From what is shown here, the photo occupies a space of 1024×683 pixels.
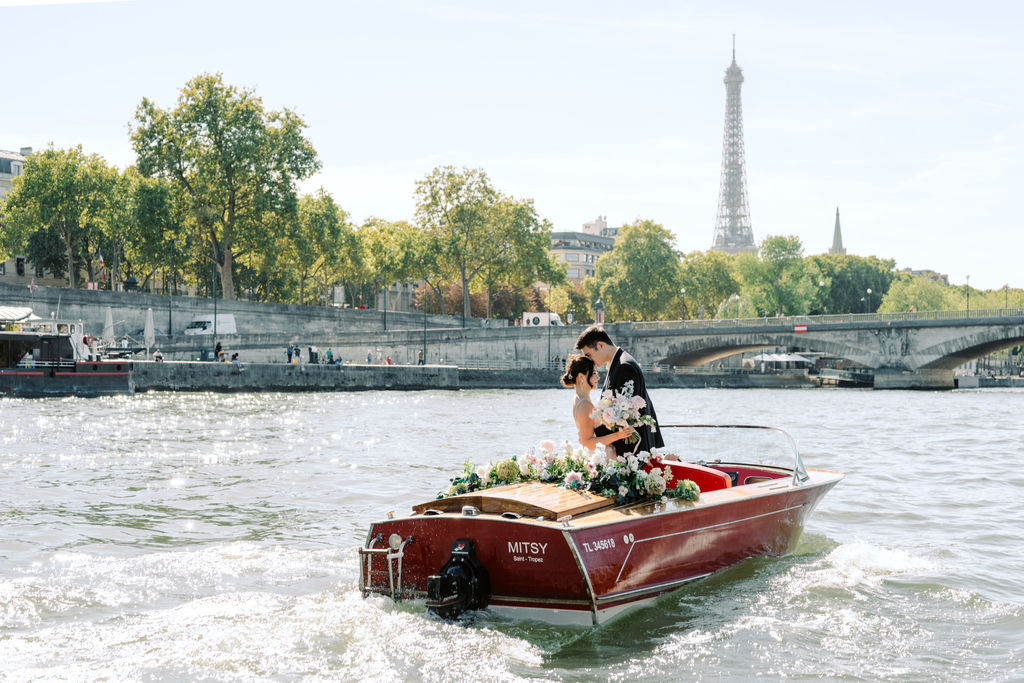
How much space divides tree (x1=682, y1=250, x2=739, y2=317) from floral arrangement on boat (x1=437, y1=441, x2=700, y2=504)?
73876 millimetres

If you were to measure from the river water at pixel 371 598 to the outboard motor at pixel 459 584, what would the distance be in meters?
0.20

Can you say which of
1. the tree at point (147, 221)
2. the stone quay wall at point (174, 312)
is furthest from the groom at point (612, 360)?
the tree at point (147, 221)

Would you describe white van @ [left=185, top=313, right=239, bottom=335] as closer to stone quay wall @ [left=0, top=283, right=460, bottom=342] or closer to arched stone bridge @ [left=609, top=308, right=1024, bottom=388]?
stone quay wall @ [left=0, top=283, right=460, bottom=342]

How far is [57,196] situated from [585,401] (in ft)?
174

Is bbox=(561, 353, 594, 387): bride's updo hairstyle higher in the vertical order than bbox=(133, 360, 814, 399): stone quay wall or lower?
higher

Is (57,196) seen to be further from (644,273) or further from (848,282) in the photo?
(848,282)

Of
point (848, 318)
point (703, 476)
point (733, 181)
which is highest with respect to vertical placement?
point (733, 181)

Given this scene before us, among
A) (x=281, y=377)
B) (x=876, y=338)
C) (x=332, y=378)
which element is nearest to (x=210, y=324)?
(x=332, y=378)

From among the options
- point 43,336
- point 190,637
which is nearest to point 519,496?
point 190,637

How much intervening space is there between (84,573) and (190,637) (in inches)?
86.5

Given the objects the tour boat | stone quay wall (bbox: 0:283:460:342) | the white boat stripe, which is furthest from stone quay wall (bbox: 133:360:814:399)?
the white boat stripe

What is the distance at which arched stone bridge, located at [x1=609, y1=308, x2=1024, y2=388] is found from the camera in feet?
172

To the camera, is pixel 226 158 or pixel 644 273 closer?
pixel 226 158

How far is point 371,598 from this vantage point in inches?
271
